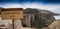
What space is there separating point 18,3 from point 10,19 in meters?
0.20

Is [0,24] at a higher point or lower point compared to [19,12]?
lower

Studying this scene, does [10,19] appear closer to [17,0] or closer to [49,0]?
[17,0]

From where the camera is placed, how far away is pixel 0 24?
2.91ft

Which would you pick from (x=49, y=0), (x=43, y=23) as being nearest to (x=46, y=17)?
(x=43, y=23)

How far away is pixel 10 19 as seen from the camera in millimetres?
884

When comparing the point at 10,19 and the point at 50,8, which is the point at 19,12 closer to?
the point at 10,19

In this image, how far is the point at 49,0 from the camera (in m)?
0.89

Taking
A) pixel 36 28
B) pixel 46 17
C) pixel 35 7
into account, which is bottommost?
pixel 36 28

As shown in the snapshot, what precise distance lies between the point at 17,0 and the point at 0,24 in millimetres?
326

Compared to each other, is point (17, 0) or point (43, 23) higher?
point (17, 0)

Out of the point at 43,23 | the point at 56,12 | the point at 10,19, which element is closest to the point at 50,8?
the point at 56,12

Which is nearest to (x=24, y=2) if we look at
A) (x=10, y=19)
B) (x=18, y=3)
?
(x=18, y=3)

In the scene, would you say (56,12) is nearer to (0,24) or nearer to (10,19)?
(10,19)

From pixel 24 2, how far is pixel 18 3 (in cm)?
7
